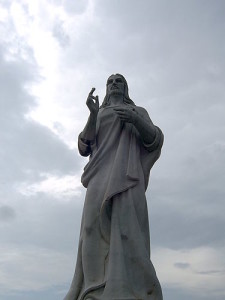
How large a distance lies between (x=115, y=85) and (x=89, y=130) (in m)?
1.47

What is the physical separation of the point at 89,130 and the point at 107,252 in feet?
10.1

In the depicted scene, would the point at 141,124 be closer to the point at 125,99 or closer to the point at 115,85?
the point at 125,99

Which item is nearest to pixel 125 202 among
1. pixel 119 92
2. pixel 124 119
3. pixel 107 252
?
pixel 107 252

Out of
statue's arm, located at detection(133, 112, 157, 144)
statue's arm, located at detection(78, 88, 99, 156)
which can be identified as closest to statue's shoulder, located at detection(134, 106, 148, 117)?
statue's arm, located at detection(133, 112, 157, 144)

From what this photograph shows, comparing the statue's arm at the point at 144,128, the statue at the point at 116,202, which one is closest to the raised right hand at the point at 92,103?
the statue at the point at 116,202

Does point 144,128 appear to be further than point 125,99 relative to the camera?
No

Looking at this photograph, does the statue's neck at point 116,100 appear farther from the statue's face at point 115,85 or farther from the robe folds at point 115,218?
the robe folds at point 115,218

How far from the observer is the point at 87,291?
1022 centimetres

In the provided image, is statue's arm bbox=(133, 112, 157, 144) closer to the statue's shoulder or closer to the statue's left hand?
the statue's left hand

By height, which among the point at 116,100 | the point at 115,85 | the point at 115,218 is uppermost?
the point at 115,85

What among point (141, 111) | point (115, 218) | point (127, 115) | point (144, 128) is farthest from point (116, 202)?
point (141, 111)

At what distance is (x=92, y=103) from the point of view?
38.3ft

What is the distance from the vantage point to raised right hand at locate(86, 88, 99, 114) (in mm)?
11648

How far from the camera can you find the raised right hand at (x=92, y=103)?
11.6 metres
